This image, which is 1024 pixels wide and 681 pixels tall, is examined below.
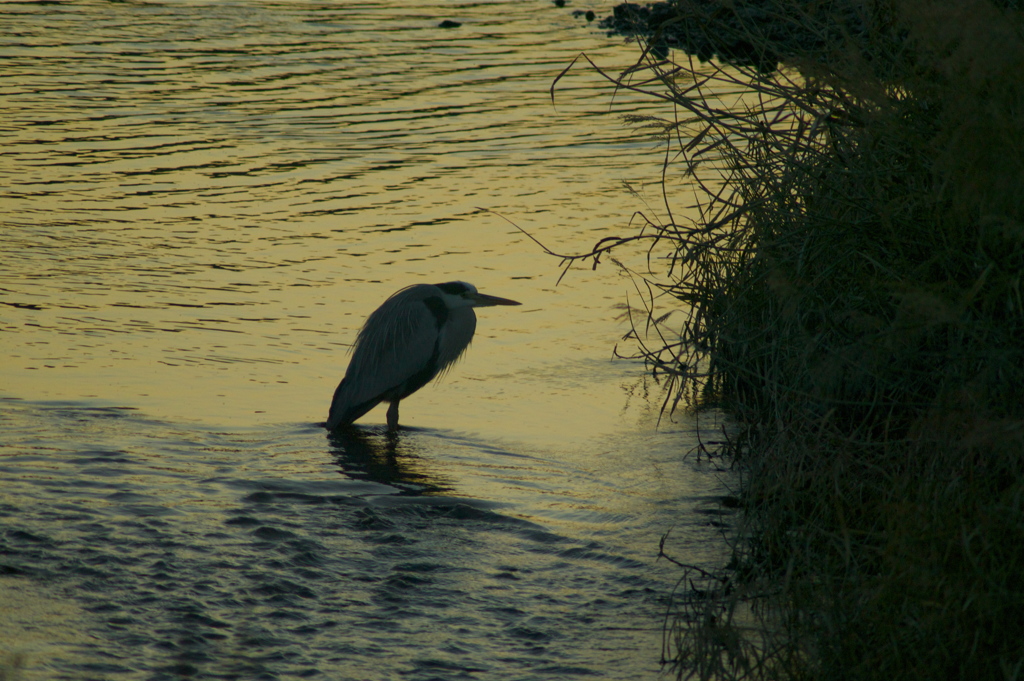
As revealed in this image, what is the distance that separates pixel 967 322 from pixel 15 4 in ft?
67.1

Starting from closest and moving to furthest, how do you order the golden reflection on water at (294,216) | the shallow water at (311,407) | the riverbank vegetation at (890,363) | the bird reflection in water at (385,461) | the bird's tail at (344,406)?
1. the riverbank vegetation at (890,363)
2. the shallow water at (311,407)
3. the bird reflection in water at (385,461)
4. the bird's tail at (344,406)
5. the golden reflection on water at (294,216)

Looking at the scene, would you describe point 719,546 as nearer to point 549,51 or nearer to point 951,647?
point 951,647

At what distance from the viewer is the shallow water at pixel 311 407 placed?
3.75 meters

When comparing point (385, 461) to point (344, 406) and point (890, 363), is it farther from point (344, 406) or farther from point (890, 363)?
point (890, 363)

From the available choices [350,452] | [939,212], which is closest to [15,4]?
[350,452]

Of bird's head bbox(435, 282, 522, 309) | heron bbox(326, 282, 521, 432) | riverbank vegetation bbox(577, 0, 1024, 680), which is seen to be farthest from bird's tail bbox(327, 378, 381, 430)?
riverbank vegetation bbox(577, 0, 1024, 680)

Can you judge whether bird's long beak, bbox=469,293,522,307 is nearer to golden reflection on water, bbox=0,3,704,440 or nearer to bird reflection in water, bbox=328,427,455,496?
golden reflection on water, bbox=0,3,704,440

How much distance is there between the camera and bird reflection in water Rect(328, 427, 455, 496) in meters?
5.21

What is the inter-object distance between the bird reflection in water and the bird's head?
0.94 metres

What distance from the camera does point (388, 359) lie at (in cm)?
631

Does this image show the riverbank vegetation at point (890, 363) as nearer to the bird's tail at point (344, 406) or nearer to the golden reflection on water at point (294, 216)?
the golden reflection on water at point (294, 216)

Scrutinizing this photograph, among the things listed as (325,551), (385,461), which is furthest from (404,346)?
(325,551)

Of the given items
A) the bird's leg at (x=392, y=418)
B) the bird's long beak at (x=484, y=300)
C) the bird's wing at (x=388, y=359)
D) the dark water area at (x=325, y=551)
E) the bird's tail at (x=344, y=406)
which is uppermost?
the bird's long beak at (x=484, y=300)

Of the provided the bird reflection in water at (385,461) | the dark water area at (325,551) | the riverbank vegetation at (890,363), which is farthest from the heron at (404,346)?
the riverbank vegetation at (890,363)
